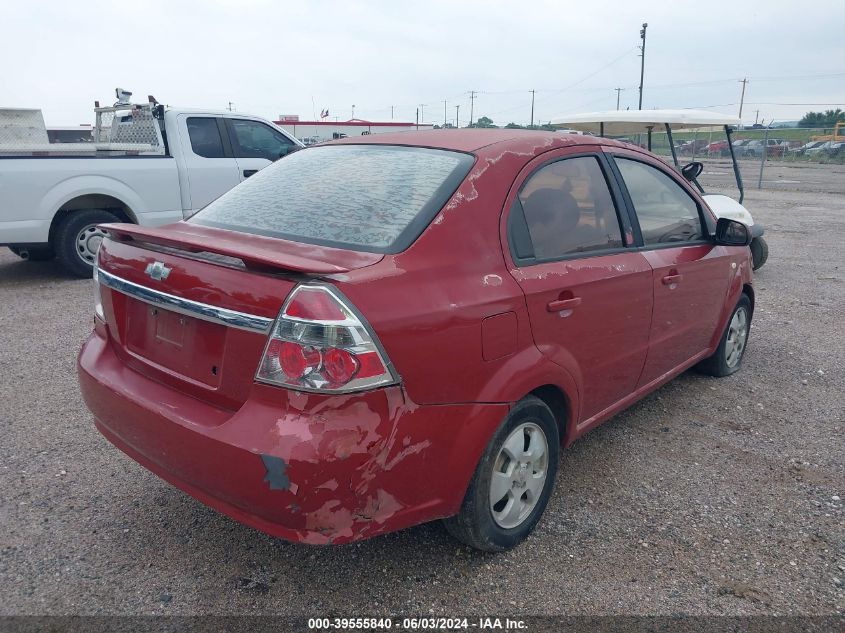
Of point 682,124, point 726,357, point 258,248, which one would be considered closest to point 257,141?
point 682,124

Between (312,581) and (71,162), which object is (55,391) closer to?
(312,581)

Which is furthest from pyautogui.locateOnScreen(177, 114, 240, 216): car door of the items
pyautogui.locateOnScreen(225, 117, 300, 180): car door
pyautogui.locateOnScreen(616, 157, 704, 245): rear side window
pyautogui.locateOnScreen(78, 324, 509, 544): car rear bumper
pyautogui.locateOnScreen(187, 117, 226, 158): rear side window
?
pyautogui.locateOnScreen(78, 324, 509, 544): car rear bumper

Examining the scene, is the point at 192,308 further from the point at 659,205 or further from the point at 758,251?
the point at 758,251

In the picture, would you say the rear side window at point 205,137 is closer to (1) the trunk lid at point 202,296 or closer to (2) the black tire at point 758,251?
(1) the trunk lid at point 202,296

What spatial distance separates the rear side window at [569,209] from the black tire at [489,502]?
66cm

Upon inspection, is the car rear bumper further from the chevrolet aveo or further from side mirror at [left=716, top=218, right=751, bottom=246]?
side mirror at [left=716, top=218, right=751, bottom=246]

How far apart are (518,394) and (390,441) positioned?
615 mm

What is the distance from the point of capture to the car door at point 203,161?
8.20 m

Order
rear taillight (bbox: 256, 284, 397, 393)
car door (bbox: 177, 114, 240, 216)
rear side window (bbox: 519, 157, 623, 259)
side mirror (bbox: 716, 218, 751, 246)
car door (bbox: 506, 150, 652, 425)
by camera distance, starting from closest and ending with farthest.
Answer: rear taillight (bbox: 256, 284, 397, 393) → car door (bbox: 506, 150, 652, 425) → rear side window (bbox: 519, 157, 623, 259) → side mirror (bbox: 716, 218, 751, 246) → car door (bbox: 177, 114, 240, 216)

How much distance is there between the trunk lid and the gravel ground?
0.79 m

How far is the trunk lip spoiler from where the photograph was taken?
217cm

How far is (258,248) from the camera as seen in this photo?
242 cm

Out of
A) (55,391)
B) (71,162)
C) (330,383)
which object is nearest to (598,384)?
(330,383)

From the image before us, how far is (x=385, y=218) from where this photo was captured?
2.55 metres
